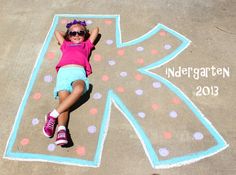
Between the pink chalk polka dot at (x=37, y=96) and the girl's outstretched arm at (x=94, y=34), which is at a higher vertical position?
the girl's outstretched arm at (x=94, y=34)

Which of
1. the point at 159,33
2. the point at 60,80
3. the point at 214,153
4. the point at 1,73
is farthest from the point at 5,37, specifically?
the point at 214,153

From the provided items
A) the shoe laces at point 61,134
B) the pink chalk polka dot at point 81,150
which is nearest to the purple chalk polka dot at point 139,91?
the pink chalk polka dot at point 81,150

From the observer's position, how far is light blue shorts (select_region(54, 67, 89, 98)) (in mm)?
5386

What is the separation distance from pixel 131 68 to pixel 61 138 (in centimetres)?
194

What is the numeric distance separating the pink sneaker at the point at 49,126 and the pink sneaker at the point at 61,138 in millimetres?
168

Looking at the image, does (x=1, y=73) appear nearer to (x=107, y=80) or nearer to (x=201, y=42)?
(x=107, y=80)

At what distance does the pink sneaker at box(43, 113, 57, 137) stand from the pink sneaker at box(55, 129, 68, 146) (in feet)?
0.55

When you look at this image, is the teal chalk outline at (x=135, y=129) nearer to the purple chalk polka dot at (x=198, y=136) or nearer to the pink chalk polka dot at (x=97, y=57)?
the purple chalk polka dot at (x=198, y=136)

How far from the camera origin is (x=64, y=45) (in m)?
6.20

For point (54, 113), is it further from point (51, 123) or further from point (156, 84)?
point (156, 84)

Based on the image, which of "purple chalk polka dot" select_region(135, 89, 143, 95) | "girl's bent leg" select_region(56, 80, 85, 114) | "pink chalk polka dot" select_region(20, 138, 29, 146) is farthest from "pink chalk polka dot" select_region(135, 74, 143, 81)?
"pink chalk polka dot" select_region(20, 138, 29, 146)

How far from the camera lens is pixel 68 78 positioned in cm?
545

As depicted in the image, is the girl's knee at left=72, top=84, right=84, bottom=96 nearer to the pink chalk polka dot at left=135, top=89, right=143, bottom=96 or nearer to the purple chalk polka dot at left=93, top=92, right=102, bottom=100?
the purple chalk polka dot at left=93, top=92, right=102, bottom=100

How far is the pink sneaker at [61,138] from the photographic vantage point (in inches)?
186
